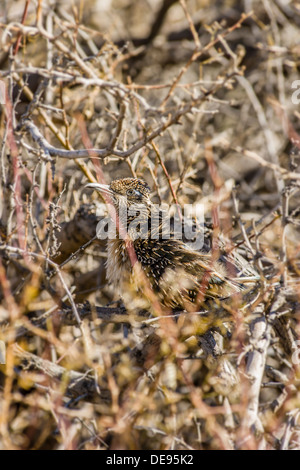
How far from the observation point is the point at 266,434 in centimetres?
396

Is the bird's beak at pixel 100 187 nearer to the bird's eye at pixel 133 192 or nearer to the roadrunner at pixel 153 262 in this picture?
the roadrunner at pixel 153 262

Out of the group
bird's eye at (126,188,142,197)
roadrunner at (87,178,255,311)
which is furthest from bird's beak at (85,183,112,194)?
bird's eye at (126,188,142,197)

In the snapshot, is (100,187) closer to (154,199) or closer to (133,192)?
(133,192)

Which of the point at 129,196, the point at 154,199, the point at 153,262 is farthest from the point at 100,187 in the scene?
the point at 154,199

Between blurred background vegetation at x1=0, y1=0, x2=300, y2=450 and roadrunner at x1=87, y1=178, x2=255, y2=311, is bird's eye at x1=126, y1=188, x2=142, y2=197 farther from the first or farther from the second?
blurred background vegetation at x1=0, y1=0, x2=300, y2=450

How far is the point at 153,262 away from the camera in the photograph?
4.93 meters

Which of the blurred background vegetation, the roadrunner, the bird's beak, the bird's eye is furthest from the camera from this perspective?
the bird's eye

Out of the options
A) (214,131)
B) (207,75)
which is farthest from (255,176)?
(207,75)

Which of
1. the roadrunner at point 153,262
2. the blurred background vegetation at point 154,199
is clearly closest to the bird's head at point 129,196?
the roadrunner at point 153,262

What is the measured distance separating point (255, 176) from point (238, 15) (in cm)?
279

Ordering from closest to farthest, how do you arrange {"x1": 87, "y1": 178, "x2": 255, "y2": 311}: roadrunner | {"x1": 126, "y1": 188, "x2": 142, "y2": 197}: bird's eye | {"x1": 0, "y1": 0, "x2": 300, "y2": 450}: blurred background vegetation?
{"x1": 0, "y1": 0, "x2": 300, "y2": 450}: blurred background vegetation < {"x1": 87, "y1": 178, "x2": 255, "y2": 311}: roadrunner < {"x1": 126, "y1": 188, "x2": 142, "y2": 197}: bird's eye

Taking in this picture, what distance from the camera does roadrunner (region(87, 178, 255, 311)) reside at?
4758 mm

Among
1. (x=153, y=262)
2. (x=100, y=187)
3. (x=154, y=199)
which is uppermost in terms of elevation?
(x=100, y=187)
